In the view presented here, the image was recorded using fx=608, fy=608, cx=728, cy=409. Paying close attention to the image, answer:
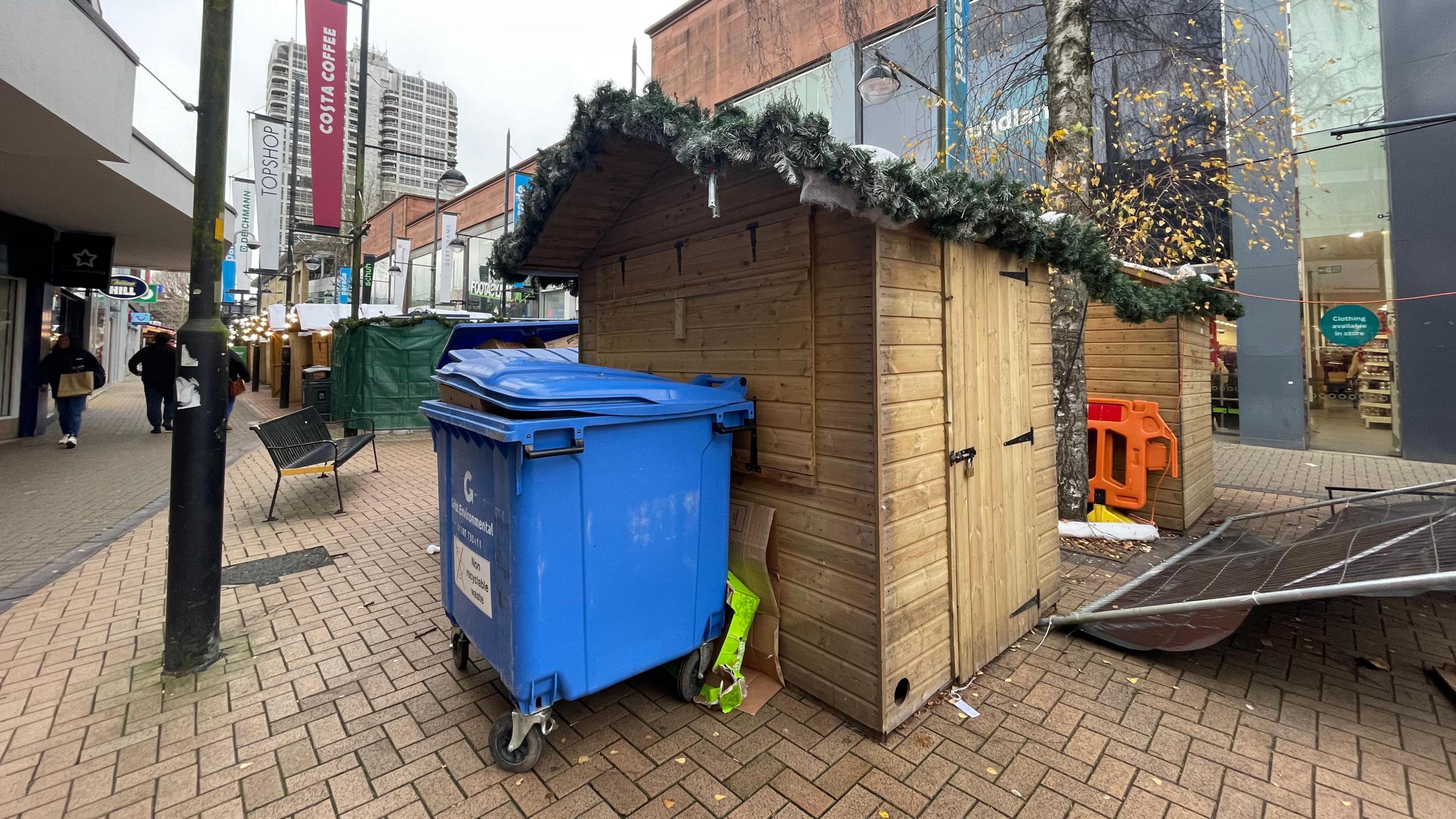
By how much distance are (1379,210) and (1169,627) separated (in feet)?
38.2

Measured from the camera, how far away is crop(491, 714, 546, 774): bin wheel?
2.40 metres

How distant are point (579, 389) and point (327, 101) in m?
10.9

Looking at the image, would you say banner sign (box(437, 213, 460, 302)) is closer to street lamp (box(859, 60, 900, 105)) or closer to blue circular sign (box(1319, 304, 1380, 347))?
street lamp (box(859, 60, 900, 105))

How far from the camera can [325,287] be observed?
3634 centimetres

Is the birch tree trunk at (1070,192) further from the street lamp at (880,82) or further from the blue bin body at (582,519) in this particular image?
the blue bin body at (582,519)


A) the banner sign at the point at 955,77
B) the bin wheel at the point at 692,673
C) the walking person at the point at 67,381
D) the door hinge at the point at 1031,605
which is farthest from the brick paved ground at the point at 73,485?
the banner sign at the point at 955,77

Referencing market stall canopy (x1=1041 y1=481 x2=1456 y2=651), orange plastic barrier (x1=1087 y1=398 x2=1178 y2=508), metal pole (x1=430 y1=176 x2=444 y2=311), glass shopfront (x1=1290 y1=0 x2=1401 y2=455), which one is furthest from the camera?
metal pole (x1=430 y1=176 x2=444 y2=311)

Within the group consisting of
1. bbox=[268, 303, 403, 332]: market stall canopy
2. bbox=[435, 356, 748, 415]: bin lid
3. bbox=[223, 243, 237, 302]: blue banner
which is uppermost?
bbox=[223, 243, 237, 302]: blue banner

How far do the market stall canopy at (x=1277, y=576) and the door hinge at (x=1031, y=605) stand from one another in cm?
12

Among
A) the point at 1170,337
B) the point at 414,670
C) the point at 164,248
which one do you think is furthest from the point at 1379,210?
the point at 164,248

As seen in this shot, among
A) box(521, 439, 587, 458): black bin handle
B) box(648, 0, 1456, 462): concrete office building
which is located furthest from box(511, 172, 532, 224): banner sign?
box(648, 0, 1456, 462): concrete office building

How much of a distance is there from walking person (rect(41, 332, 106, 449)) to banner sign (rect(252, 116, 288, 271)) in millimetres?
3365

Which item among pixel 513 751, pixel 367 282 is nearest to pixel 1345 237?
pixel 513 751

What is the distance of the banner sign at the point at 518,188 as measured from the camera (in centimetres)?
388
